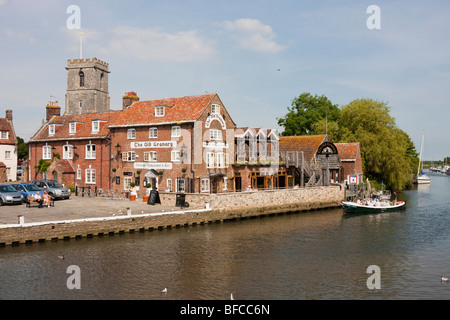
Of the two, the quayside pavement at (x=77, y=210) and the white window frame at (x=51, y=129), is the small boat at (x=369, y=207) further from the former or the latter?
the white window frame at (x=51, y=129)

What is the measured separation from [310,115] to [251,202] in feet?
137

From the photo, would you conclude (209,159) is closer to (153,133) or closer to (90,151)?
(153,133)

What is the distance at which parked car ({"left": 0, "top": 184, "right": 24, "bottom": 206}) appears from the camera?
3341 cm

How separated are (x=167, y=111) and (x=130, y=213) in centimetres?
1496

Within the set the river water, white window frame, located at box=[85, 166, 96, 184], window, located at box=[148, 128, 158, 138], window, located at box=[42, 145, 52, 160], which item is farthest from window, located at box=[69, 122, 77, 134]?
the river water

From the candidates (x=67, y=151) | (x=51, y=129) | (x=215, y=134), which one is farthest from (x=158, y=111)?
(x=51, y=129)

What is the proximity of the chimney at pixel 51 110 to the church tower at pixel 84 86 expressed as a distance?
689 inches

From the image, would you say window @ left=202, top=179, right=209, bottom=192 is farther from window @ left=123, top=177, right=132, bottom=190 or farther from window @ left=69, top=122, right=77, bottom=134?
window @ left=69, top=122, right=77, bottom=134

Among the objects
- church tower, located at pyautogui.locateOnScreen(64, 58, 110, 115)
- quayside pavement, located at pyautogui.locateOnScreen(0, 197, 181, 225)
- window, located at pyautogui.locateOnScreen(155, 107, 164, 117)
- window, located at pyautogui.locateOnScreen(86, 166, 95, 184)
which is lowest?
quayside pavement, located at pyautogui.locateOnScreen(0, 197, 181, 225)

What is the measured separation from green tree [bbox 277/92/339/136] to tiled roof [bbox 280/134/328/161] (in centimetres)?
1961

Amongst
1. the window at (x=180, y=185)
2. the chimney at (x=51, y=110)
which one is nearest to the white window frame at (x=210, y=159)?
the window at (x=180, y=185)

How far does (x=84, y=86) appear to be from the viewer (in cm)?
7325

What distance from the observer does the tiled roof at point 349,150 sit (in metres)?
59.0
